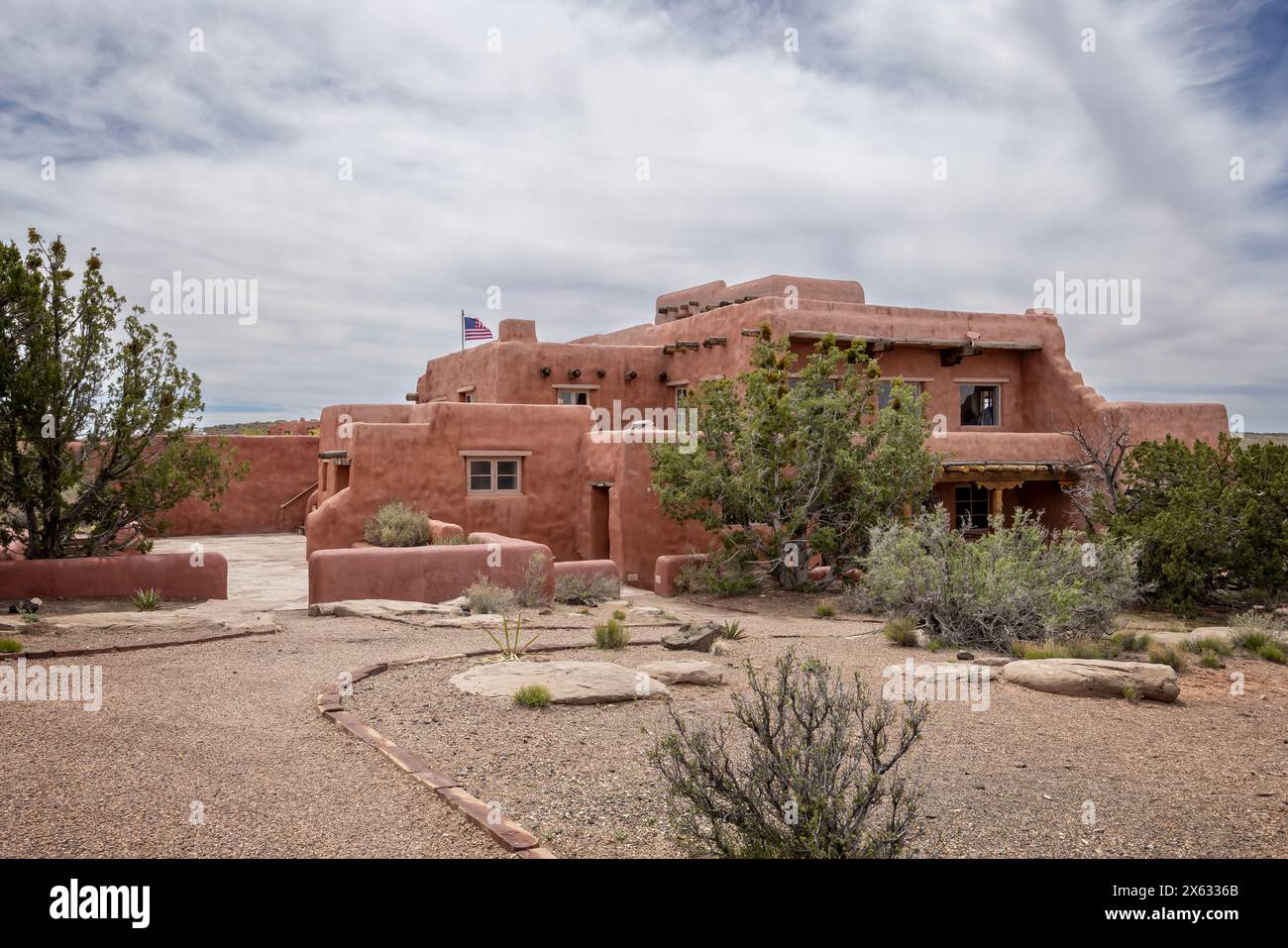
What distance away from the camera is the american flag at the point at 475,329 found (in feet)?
82.0

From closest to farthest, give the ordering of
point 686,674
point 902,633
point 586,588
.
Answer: point 686,674 → point 902,633 → point 586,588

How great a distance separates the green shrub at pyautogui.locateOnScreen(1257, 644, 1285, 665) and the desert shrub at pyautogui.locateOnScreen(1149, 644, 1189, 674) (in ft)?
3.74

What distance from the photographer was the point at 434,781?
549 centimetres

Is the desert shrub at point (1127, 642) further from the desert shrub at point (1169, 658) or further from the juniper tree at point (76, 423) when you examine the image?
the juniper tree at point (76, 423)

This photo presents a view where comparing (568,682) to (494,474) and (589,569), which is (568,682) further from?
(494,474)

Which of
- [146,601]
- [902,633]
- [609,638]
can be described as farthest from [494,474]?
[902,633]

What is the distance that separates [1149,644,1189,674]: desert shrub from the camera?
9.80 m

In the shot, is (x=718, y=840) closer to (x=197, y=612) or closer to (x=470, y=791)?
(x=470, y=791)

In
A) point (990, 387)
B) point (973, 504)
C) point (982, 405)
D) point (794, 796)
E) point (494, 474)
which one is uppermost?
point (990, 387)

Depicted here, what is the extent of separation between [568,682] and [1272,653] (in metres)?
7.85

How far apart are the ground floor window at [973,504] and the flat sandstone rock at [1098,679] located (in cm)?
1458

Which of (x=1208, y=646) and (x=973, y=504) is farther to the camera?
(x=973, y=504)
